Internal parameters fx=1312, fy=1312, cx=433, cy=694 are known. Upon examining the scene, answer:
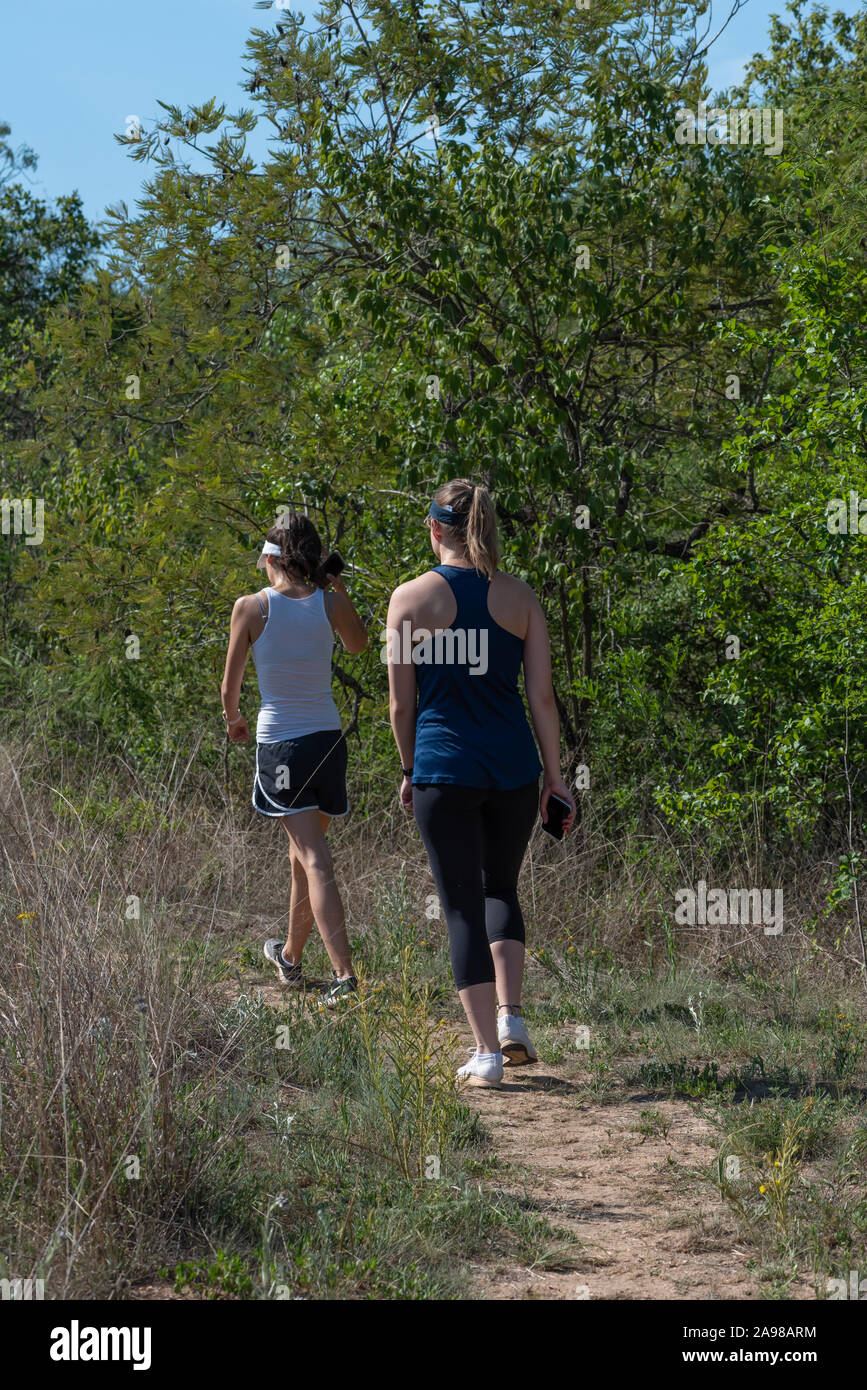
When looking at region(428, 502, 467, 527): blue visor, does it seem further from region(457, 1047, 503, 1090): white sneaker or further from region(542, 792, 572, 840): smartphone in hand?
region(457, 1047, 503, 1090): white sneaker

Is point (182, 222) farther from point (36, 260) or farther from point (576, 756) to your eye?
point (36, 260)

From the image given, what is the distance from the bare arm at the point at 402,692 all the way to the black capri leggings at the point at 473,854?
135 millimetres

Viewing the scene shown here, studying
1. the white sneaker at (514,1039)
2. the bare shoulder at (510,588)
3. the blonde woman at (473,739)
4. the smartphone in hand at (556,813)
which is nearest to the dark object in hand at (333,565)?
the blonde woman at (473,739)

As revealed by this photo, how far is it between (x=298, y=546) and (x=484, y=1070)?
209 cm

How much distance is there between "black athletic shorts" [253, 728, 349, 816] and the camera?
16.6ft

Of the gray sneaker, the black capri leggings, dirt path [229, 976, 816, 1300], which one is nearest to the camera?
dirt path [229, 976, 816, 1300]

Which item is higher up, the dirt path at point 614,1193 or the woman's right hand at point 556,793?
the woman's right hand at point 556,793

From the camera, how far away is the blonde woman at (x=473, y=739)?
4.20 metres

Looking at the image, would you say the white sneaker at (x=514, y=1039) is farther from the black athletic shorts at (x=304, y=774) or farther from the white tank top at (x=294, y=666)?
the white tank top at (x=294, y=666)

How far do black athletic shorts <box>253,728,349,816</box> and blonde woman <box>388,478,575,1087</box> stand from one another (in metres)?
0.76

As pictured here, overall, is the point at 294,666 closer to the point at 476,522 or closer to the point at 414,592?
the point at 414,592

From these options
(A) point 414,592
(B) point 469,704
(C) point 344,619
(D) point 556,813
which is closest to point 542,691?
(B) point 469,704

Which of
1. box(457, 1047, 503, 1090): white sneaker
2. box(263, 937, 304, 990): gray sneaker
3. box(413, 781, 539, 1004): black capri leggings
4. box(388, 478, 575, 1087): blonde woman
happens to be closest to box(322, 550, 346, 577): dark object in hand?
box(388, 478, 575, 1087): blonde woman

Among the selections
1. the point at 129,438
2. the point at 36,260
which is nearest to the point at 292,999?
the point at 129,438
